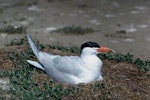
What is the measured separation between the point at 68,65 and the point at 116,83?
570 mm

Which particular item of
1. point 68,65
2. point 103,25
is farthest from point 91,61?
point 103,25

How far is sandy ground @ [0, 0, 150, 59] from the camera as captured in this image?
26.1ft

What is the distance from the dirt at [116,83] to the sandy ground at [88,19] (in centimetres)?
95

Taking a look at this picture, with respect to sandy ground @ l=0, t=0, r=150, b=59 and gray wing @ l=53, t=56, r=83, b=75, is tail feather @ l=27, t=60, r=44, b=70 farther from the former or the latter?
sandy ground @ l=0, t=0, r=150, b=59

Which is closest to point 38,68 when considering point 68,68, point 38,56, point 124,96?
point 38,56

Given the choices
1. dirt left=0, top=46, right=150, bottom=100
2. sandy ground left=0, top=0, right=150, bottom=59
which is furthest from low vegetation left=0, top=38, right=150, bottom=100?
sandy ground left=0, top=0, right=150, bottom=59

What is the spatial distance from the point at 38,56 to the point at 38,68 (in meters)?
0.15

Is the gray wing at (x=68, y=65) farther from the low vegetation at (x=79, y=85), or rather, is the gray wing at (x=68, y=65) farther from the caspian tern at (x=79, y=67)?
the low vegetation at (x=79, y=85)

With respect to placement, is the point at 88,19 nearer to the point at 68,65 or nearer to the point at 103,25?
the point at 103,25

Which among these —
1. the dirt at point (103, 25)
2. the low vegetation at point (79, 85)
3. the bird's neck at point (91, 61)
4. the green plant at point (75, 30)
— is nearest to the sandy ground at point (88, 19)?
the dirt at point (103, 25)

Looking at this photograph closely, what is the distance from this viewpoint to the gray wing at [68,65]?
18.5 ft

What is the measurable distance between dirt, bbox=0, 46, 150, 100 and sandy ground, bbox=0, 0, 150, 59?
0.95 meters

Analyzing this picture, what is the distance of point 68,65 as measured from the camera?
569cm

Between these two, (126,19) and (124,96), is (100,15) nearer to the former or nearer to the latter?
(126,19)
